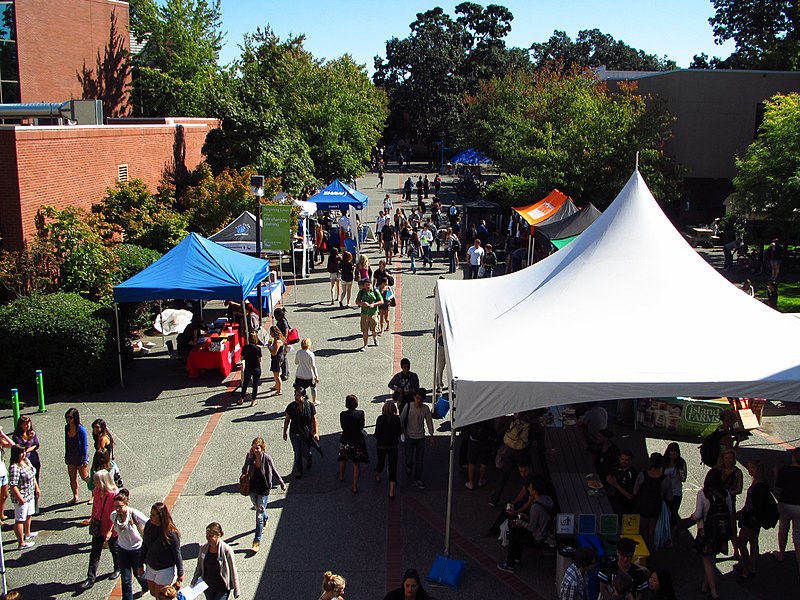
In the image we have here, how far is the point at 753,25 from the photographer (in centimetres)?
6359

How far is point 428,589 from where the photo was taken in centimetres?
833

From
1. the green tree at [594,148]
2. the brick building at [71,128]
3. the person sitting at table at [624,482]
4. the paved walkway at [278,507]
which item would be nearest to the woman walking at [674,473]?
the person sitting at table at [624,482]

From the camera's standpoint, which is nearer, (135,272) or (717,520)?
(717,520)

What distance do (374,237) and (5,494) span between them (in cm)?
2514

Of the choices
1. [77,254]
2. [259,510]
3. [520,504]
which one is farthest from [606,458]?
[77,254]

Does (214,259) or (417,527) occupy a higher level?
(214,259)

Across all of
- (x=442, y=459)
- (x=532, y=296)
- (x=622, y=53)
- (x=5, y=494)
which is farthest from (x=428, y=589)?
(x=622, y=53)

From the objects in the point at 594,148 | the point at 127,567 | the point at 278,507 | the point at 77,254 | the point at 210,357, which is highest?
the point at 594,148

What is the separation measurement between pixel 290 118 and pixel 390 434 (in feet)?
86.8

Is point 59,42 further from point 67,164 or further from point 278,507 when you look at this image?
point 278,507

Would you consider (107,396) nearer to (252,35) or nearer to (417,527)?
(417,527)

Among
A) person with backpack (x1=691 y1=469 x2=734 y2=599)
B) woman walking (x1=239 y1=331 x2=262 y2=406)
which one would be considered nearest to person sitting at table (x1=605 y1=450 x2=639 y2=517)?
person with backpack (x1=691 y1=469 x2=734 y2=599)

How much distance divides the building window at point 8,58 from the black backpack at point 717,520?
105ft

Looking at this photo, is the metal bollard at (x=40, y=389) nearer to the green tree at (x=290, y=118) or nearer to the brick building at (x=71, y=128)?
the brick building at (x=71, y=128)
